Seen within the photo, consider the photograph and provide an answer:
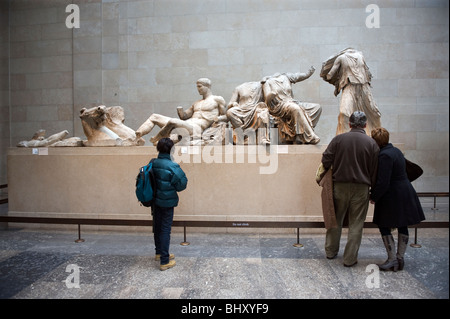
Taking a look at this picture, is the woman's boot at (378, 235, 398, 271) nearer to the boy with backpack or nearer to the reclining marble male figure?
the boy with backpack

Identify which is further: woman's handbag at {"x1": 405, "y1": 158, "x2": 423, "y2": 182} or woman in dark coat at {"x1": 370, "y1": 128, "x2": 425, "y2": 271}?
woman's handbag at {"x1": 405, "y1": 158, "x2": 423, "y2": 182}

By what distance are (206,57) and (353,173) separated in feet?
21.3

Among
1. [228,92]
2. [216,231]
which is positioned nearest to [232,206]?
[216,231]

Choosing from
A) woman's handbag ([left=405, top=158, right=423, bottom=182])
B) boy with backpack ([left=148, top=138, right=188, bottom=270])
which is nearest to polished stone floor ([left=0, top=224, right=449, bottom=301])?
boy with backpack ([left=148, top=138, right=188, bottom=270])

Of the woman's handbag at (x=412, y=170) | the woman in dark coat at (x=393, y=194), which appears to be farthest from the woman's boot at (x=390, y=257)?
the woman's handbag at (x=412, y=170)

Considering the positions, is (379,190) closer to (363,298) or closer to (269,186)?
(363,298)

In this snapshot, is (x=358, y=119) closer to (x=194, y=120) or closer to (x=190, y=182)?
(x=190, y=182)

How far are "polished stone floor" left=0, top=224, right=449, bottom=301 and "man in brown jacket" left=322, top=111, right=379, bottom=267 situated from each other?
1.62 feet

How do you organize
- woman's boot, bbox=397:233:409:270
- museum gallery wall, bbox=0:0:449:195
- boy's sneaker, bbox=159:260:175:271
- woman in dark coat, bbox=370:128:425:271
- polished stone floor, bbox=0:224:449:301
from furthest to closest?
museum gallery wall, bbox=0:0:449:195
boy's sneaker, bbox=159:260:175:271
woman's boot, bbox=397:233:409:270
woman in dark coat, bbox=370:128:425:271
polished stone floor, bbox=0:224:449:301

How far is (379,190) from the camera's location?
3270 mm

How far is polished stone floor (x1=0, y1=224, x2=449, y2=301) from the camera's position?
2975 millimetres

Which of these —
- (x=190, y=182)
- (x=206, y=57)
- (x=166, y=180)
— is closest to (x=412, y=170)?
(x=166, y=180)

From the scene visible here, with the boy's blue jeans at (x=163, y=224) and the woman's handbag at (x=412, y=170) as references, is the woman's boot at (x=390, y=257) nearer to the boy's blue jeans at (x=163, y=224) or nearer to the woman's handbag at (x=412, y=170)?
the woman's handbag at (x=412, y=170)

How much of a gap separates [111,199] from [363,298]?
13.9 feet
